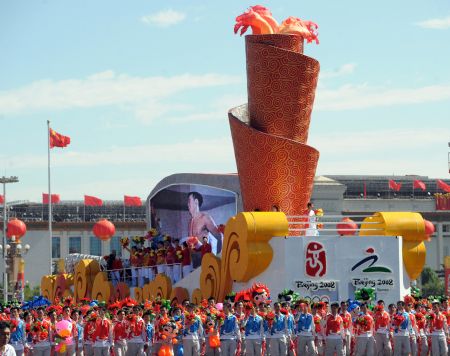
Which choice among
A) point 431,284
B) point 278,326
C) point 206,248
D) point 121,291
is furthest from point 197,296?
point 431,284

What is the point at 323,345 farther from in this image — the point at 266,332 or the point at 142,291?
the point at 142,291

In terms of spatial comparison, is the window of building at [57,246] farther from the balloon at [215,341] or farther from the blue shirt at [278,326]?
the blue shirt at [278,326]

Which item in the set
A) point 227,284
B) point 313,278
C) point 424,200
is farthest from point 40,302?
point 424,200

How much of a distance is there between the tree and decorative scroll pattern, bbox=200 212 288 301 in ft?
183

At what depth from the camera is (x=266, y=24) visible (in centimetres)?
3584

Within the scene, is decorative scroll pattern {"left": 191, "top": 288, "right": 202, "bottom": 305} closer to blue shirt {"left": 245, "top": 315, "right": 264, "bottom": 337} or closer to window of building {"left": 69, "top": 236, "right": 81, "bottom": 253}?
blue shirt {"left": 245, "top": 315, "right": 264, "bottom": 337}

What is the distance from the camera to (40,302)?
32406 mm

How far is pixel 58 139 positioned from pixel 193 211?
519 inches

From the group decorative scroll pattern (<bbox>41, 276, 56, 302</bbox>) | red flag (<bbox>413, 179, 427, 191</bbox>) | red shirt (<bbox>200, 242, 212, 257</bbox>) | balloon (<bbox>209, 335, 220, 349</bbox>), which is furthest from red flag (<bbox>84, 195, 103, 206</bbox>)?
balloon (<bbox>209, 335, 220, 349</bbox>)

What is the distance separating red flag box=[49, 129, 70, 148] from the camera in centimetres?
5828

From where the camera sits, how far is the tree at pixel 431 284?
8931 centimetres

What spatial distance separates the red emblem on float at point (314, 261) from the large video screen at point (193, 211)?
12.8m

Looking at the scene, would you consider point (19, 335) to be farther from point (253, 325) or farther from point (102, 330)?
point (253, 325)

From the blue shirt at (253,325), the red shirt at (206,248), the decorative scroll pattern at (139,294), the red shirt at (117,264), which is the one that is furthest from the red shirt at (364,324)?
the red shirt at (117,264)
